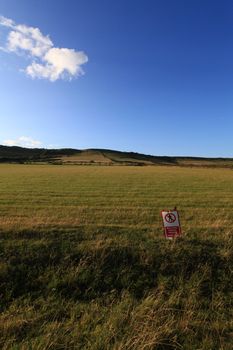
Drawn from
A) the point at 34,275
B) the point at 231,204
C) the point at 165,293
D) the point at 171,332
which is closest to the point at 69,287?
the point at 34,275

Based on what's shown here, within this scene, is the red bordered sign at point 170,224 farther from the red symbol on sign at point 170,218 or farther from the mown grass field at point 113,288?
the mown grass field at point 113,288

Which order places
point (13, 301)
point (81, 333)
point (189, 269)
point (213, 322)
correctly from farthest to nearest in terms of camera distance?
point (189, 269) → point (13, 301) → point (213, 322) → point (81, 333)

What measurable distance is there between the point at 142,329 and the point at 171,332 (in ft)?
1.65

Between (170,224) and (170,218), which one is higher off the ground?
(170,218)

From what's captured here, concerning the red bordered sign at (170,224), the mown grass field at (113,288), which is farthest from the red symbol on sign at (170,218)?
the mown grass field at (113,288)

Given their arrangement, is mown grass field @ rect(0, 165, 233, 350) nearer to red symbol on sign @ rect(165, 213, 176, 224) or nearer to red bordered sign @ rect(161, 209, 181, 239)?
red bordered sign @ rect(161, 209, 181, 239)

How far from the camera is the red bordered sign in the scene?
943 cm

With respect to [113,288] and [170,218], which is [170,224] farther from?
[113,288]

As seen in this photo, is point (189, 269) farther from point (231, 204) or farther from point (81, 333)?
point (231, 204)

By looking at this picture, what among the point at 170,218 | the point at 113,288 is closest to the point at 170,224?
the point at 170,218

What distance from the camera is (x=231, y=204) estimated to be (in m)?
20.0

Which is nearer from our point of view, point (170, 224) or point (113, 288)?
point (113, 288)

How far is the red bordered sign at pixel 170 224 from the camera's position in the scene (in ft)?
30.9

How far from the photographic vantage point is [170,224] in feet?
31.1
